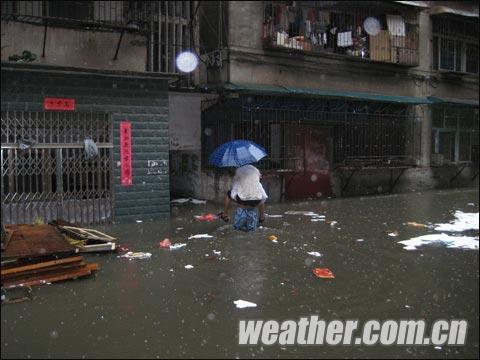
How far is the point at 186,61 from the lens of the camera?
1391cm

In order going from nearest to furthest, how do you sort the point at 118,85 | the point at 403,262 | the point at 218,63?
the point at 403,262 → the point at 118,85 → the point at 218,63

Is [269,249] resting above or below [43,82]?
below

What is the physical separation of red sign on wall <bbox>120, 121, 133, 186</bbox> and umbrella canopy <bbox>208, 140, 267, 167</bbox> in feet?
7.26

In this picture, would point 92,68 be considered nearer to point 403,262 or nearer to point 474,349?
point 403,262

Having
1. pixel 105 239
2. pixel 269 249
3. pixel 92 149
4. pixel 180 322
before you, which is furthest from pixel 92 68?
pixel 180 322

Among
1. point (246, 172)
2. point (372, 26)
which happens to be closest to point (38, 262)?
point (246, 172)

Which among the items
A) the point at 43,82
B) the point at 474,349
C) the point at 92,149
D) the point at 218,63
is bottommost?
the point at 474,349

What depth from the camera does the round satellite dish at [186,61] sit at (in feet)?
45.3

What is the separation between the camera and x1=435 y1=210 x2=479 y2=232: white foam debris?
10.2m

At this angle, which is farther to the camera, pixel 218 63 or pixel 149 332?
pixel 218 63

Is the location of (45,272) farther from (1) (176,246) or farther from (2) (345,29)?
(2) (345,29)

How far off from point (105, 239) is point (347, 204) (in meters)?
8.09

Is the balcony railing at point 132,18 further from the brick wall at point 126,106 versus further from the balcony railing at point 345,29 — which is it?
the balcony railing at point 345,29

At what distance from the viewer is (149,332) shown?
4.73 meters
